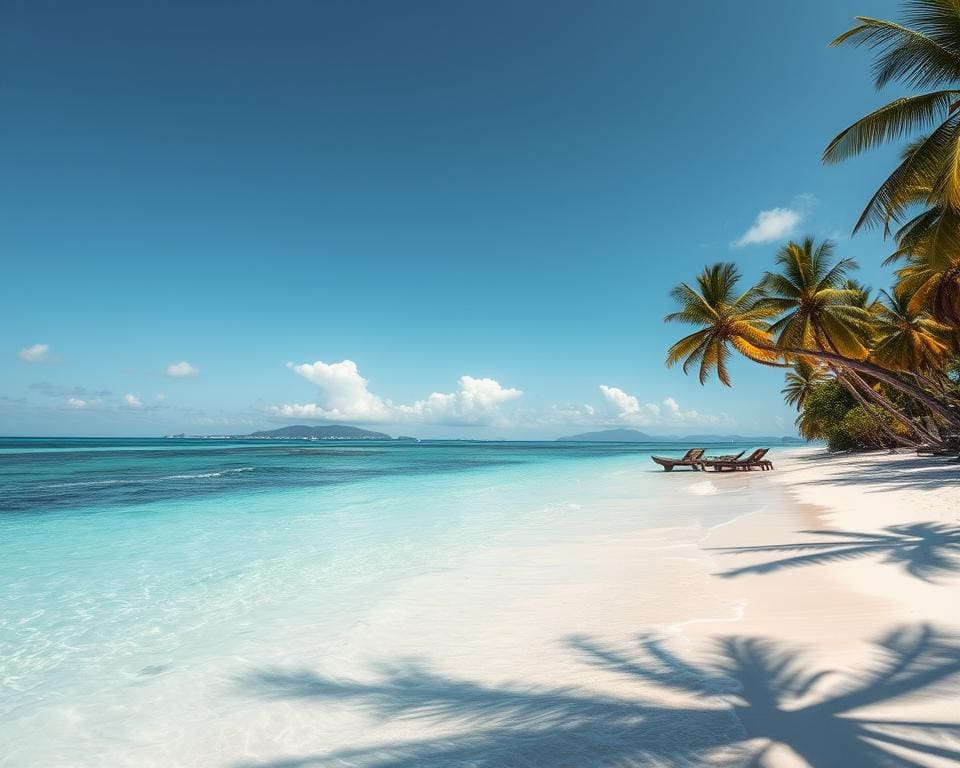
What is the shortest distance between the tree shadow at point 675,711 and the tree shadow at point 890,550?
7.50ft

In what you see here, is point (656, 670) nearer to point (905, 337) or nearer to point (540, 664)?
point (540, 664)

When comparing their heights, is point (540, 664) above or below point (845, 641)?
below

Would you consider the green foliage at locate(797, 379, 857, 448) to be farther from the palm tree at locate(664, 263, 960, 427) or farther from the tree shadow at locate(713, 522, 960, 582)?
the tree shadow at locate(713, 522, 960, 582)

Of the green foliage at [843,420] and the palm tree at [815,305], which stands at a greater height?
the palm tree at [815,305]

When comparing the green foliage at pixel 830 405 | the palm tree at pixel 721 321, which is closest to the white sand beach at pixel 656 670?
the palm tree at pixel 721 321

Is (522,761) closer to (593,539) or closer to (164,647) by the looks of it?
(164,647)

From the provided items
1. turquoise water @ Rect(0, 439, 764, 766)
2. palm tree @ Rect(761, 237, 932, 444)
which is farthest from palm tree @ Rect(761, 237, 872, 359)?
turquoise water @ Rect(0, 439, 764, 766)

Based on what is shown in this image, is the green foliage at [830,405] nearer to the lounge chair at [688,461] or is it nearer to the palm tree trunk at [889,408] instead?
the palm tree trunk at [889,408]

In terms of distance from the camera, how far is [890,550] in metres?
6.72

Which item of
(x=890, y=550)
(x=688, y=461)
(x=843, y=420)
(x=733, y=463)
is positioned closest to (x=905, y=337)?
(x=733, y=463)

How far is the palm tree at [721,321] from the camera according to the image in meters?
19.7

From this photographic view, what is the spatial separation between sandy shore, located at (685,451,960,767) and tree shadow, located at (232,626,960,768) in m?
0.01

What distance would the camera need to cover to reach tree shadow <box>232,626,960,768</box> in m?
2.74

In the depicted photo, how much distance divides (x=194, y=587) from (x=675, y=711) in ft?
21.8
